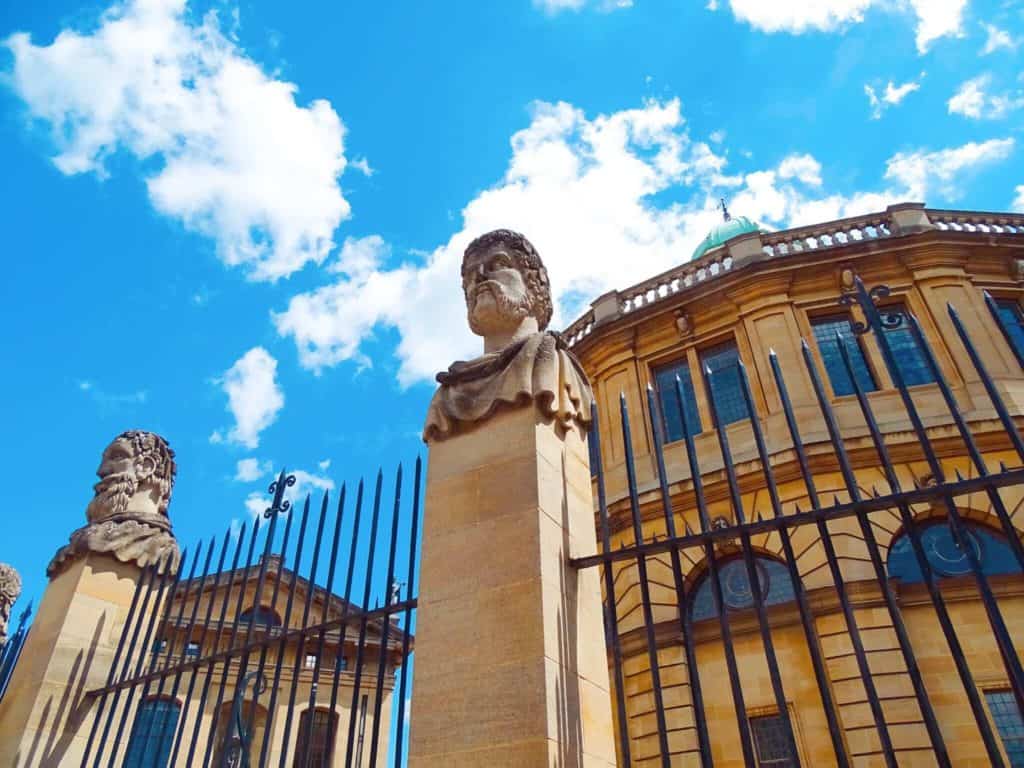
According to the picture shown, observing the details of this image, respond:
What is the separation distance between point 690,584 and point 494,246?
11082 millimetres

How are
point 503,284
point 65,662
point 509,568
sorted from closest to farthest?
point 509,568 → point 503,284 → point 65,662

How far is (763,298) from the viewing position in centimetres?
1644

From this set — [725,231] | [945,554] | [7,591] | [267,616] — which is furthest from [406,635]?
[725,231]

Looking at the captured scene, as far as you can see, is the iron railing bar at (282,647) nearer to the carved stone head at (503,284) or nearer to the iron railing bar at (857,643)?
the carved stone head at (503,284)

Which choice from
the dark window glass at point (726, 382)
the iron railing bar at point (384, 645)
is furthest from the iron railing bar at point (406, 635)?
the dark window glass at point (726, 382)

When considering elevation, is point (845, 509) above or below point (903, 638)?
above

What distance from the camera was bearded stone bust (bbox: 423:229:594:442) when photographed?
13.1ft

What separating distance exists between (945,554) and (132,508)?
12.8m

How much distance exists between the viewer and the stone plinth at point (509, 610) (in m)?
3.00

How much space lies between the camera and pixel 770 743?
11625 mm

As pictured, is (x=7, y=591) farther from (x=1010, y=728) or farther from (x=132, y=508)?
(x=1010, y=728)

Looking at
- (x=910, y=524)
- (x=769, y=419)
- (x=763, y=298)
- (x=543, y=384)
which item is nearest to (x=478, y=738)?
(x=543, y=384)

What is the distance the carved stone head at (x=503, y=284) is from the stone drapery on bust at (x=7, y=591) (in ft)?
22.2

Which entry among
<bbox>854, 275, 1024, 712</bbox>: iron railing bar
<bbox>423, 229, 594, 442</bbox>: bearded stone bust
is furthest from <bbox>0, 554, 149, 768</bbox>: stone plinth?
<bbox>854, 275, 1024, 712</bbox>: iron railing bar
